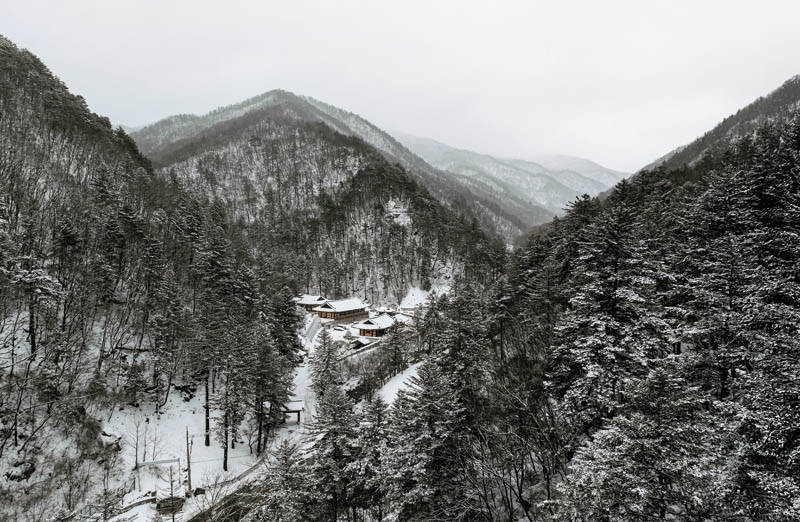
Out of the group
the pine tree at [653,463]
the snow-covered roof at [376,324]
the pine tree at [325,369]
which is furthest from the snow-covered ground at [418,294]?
the pine tree at [653,463]

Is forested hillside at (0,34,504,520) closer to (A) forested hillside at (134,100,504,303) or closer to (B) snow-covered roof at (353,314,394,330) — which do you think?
(A) forested hillside at (134,100,504,303)

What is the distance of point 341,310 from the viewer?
5981 centimetres

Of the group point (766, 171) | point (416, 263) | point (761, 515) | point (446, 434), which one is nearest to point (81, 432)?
point (446, 434)

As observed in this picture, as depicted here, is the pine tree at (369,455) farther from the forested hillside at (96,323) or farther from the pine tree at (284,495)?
the forested hillside at (96,323)

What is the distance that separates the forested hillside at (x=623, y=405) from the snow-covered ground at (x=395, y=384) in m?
13.0

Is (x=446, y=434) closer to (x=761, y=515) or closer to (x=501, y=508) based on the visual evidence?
(x=501, y=508)

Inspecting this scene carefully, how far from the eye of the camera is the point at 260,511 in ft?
60.8

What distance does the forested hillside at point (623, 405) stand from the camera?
8742mm

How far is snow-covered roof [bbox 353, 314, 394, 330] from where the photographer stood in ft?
180

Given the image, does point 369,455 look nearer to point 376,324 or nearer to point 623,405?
point 623,405

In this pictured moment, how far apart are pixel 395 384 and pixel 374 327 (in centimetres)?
1713

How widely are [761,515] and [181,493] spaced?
3169cm

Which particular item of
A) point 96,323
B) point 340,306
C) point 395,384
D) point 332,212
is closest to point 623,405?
point 395,384

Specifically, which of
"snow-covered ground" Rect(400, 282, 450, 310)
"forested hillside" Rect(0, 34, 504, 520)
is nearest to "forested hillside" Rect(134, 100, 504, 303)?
"snow-covered ground" Rect(400, 282, 450, 310)
